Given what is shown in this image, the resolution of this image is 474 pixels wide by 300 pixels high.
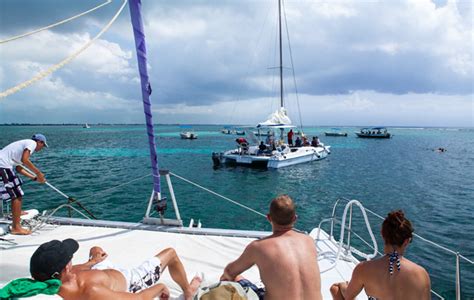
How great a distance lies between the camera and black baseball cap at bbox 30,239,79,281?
1908 mm

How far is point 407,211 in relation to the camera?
14.3 metres

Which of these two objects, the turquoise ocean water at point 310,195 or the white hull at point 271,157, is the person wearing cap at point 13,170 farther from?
the white hull at point 271,157

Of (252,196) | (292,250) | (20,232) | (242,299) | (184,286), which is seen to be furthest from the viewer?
(252,196)

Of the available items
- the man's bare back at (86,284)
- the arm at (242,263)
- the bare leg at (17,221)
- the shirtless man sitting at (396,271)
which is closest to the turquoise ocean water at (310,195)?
the bare leg at (17,221)

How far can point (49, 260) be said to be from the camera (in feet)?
6.31

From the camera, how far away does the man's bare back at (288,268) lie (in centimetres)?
214

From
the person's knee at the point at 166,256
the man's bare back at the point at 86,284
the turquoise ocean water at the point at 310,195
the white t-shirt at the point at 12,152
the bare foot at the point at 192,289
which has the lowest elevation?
the turquoise ocean water at the point at 310,195

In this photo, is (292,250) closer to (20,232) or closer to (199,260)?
(199,260)

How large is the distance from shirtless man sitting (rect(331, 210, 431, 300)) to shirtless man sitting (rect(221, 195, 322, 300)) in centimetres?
49

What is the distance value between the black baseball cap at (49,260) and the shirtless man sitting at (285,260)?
139 centimetres

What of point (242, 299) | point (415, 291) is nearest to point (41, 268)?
point (242, 299)

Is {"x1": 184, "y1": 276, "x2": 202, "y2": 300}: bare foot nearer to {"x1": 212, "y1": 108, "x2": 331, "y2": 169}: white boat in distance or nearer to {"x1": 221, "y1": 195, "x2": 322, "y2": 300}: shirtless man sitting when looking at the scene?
{"x1": 221, "y1": 195, "x2": 322, "y2": 300}: shirtless man sitting

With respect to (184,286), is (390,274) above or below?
above

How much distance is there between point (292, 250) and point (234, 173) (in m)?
22.8
